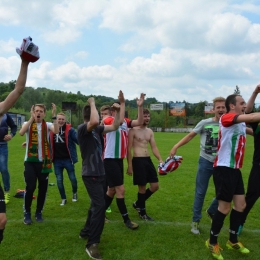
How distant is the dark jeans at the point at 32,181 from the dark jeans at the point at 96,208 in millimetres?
1543

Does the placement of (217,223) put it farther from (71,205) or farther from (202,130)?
(71,205)

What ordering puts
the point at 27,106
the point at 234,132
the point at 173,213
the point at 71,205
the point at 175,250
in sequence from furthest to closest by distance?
1. the point at 27,106
2. the point at 71,205
3. the point at 173,213
4. the point at 175,250
5. the point at 234,132

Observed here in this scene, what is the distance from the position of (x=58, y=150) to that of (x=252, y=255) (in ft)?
14.8

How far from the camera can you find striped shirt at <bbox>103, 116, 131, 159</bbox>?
5691mm

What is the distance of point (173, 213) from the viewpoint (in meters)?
6.47

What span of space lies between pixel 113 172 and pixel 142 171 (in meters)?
0.69

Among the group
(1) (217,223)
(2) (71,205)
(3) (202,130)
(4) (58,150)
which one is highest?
(3) (202,130)

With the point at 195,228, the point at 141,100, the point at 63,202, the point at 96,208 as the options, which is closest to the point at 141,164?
the point at 141,100

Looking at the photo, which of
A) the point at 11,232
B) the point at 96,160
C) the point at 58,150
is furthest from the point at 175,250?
the point at 58,150

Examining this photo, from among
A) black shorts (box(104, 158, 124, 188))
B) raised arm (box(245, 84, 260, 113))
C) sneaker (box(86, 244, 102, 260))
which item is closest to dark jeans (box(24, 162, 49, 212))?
Answer: black shorts (box(104, 158, 124, 188))

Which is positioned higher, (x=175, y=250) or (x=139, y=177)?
(x=139, y=177)

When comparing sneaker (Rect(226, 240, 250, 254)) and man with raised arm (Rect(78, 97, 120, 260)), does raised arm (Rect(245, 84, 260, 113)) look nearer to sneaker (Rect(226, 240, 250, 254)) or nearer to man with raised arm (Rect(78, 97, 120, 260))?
sneaker (Rect(226, 240, 250, 254))

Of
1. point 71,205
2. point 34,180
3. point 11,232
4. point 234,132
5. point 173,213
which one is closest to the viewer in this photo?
point 234,132

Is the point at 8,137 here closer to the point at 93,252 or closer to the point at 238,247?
the point at 93,252
